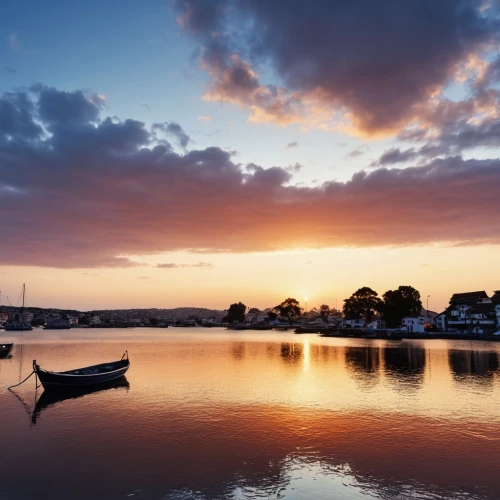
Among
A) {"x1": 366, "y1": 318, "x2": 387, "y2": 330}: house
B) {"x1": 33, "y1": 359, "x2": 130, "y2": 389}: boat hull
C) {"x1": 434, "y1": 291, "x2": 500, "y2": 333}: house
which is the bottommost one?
{"x1": 33, "y1": 359, "x2": 130, "y2": 389}: boat hull

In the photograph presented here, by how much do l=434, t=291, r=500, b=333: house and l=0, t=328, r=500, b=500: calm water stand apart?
95.5 metres

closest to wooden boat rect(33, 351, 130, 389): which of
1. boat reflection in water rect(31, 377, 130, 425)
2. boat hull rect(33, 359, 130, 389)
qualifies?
boat hull rect(33, 359, 130, 389)

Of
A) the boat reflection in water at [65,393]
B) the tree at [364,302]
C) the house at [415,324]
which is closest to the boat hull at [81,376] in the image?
the boat reflection in water at [65,393]

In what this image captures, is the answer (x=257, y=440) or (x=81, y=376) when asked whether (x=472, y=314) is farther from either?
(x=257, y=440)

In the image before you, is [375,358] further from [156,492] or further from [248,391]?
[156,492]

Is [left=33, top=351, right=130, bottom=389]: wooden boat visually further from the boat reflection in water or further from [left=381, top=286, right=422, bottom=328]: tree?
[left=381, top=286, right=422, bottom=328]: tree

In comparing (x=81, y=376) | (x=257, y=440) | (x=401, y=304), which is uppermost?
(x=401, y=304)

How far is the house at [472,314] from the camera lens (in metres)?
135

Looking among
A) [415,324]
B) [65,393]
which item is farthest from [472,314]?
[65,393]

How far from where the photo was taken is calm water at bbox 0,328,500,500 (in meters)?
20.5

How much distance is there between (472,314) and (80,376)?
138179mm

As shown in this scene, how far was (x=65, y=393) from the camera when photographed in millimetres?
44688

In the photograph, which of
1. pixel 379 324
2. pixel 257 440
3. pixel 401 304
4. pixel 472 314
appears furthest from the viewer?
pixel 379 324

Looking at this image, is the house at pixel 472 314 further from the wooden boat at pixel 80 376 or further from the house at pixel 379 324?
the wooden boat at pixel 80 376
